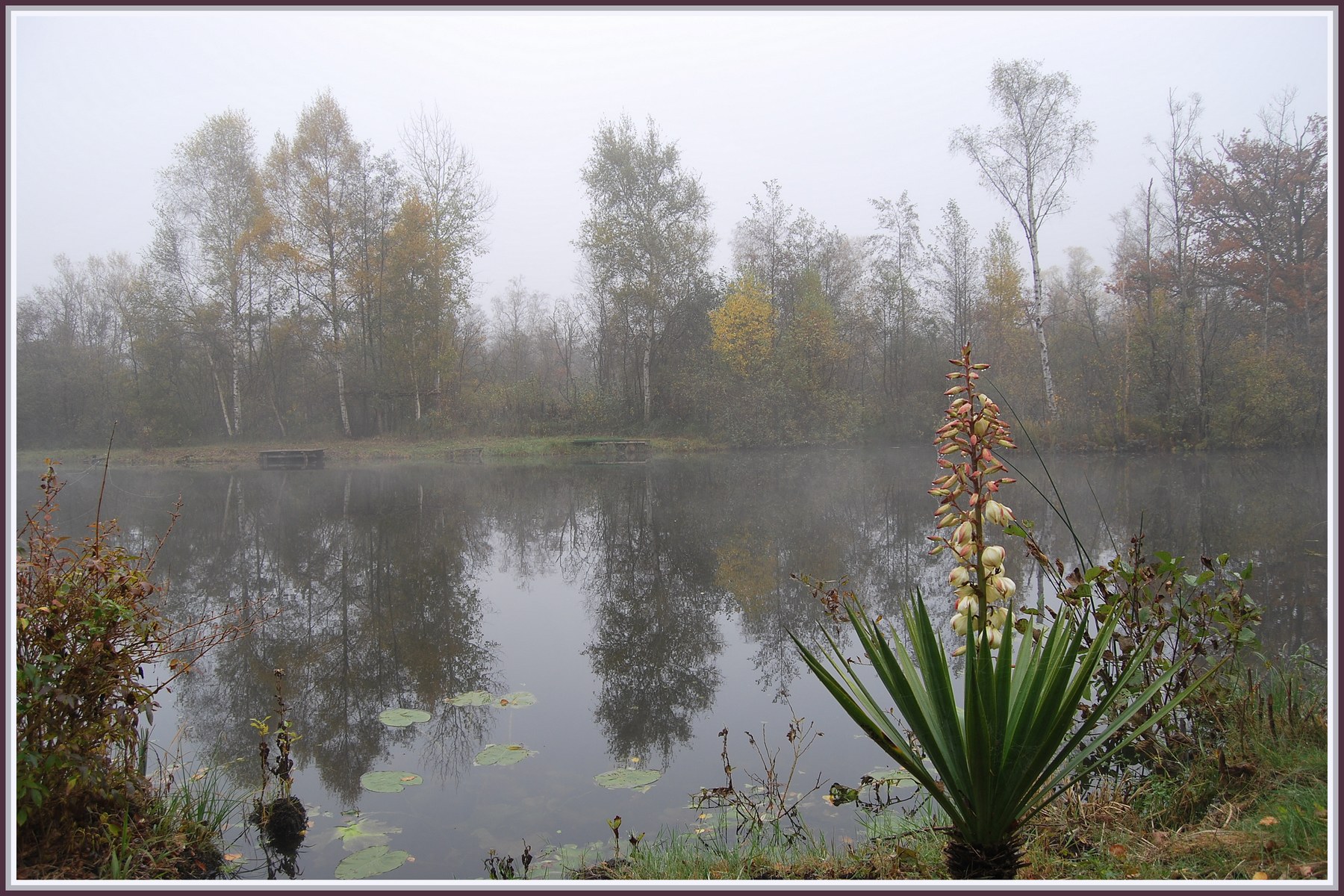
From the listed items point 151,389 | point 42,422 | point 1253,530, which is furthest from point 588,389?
point 1253,530

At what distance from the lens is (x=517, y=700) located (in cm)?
406

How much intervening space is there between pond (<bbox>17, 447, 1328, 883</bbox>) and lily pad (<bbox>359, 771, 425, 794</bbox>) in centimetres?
3

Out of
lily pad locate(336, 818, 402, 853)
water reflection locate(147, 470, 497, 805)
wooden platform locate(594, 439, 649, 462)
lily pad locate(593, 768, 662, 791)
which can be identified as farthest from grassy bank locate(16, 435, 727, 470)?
lily pad locate(336, 818, 402, 853)

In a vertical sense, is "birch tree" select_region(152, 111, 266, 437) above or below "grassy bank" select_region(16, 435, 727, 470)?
above

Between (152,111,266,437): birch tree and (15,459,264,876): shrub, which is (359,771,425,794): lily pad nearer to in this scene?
(15,459,264,876): shrub

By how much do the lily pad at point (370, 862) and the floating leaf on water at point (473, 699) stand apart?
1.37m

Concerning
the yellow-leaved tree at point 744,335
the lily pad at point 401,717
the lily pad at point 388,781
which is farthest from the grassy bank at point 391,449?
the lily pad at point 388,781

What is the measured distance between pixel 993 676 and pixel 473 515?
969cm

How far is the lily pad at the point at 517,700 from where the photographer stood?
3.99 m

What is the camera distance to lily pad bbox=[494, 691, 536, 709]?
399 cm

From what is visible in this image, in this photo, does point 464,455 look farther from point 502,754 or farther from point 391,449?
point 502,754

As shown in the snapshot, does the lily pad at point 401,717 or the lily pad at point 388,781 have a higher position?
the lily pad at point 401,717

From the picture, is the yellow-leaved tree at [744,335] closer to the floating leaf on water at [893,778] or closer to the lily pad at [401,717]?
the lily pad at [401,717]

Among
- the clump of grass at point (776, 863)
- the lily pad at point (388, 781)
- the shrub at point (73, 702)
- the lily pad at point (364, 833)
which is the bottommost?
the lily pad at point (364, 833)
